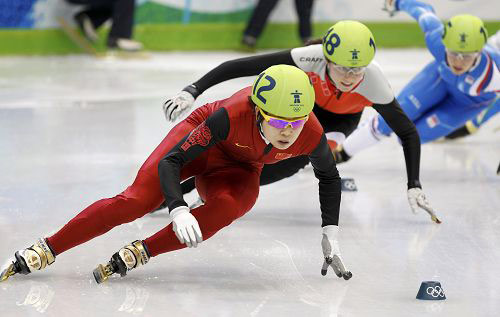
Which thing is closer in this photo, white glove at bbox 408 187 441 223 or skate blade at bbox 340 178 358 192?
white glove at bbox 408 187 441 223

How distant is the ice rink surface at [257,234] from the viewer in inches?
155

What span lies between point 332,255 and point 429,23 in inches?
116

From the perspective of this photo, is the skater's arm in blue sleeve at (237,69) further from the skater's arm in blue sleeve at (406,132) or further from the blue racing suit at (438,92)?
the blue racing suit at (438,92)

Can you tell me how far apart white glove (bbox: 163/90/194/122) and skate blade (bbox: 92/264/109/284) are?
2.96ft

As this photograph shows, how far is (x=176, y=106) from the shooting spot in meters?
4.77

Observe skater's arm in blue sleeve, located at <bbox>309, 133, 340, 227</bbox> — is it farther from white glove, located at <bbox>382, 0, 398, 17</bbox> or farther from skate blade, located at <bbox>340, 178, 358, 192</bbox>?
white glove, located at <bbox>382, 0, 398, 17</bbox>

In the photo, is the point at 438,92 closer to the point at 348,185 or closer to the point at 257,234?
the point at 348,185

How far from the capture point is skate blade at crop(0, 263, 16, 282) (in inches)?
161

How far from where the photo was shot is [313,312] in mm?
3848

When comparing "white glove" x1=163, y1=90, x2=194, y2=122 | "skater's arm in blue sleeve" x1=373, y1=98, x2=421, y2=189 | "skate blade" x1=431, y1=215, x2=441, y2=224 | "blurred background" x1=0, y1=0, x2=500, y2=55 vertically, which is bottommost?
"blurred background" x1=0, y1=0, x2=500, y2=55

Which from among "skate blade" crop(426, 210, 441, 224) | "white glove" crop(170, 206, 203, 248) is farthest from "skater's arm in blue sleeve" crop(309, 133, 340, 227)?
"skate blade" crop(426, 210, 441, 224)

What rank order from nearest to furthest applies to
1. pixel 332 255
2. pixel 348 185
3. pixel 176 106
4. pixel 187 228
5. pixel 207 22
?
pixel 187 228 < pixel 332 255 < pixel 176 106 < pixel 348 185 < pixel 207 22

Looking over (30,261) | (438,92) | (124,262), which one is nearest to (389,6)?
(438,92)

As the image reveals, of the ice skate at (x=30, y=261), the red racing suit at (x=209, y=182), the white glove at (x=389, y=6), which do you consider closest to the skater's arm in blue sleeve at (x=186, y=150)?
the red racing suit at (x=209, y=182)
